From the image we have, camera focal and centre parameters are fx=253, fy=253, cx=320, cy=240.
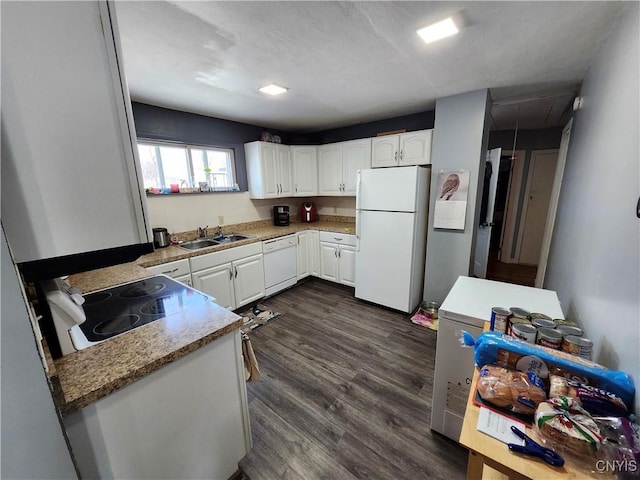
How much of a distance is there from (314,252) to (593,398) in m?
3.18

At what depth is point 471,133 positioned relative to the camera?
2.45m

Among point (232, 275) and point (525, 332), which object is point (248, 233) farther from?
point (525, 332)

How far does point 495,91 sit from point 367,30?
1678mm

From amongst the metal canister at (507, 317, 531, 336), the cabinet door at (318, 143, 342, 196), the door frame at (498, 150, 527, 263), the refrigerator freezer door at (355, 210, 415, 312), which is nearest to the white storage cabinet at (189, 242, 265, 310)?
the refrigerator freezer door at (355, 210, 415, 312)

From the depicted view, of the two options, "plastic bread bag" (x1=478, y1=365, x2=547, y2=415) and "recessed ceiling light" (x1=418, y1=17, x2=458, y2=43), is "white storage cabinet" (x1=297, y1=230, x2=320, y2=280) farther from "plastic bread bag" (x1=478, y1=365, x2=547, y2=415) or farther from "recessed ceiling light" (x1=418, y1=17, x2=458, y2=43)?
"plastic bread bag" (x1=478, y1=365, x2=547, y2=415)

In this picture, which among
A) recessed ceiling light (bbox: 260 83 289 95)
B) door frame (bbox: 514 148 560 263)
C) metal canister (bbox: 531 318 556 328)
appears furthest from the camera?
door frame (bbox: 514 148 560 263)

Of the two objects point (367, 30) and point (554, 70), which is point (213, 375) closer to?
point (367, 30)

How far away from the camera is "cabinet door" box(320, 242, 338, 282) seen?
3602 mm

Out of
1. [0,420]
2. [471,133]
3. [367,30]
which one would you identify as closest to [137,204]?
[0,420]

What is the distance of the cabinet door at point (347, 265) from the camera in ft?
11.2

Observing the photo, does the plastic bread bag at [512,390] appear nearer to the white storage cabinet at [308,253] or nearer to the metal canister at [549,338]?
the metal canister at [549,338]

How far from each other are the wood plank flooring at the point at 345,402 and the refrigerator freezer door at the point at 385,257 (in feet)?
0.91

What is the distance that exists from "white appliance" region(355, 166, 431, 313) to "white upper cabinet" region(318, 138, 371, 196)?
58 cm

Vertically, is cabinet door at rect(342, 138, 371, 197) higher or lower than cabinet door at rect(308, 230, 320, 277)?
higher
